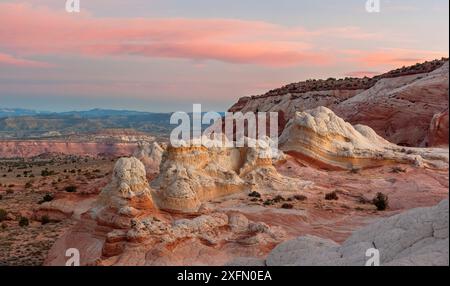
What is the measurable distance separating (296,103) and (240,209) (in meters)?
35.3

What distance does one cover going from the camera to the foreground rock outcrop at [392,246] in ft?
23.6

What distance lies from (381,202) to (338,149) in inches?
238

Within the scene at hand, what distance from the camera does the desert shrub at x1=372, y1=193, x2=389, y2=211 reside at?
16.8 m

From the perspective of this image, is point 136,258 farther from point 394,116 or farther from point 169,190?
point 394,116

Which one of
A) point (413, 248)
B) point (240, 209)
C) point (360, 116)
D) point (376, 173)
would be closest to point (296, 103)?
point (360, 116)

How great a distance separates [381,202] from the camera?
16.9m

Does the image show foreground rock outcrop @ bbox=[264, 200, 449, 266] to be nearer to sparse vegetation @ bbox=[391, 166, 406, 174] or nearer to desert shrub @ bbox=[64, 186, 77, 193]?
sparse vegetation @ bbox=[391, 166, 406, 174]

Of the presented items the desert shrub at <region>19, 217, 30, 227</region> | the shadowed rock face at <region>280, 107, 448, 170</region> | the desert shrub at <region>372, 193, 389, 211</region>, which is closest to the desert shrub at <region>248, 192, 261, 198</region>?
the desert shrub at <region>372, 193, 389, 211</region>

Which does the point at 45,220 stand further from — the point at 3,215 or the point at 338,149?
the point at 338,149

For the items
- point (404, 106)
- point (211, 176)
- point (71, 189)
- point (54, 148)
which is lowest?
point (54, 148)

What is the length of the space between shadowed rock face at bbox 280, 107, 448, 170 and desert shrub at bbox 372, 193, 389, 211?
4.99m

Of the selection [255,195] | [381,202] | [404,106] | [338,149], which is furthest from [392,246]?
[404,106]

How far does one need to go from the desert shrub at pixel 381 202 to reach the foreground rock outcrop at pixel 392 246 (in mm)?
7515
